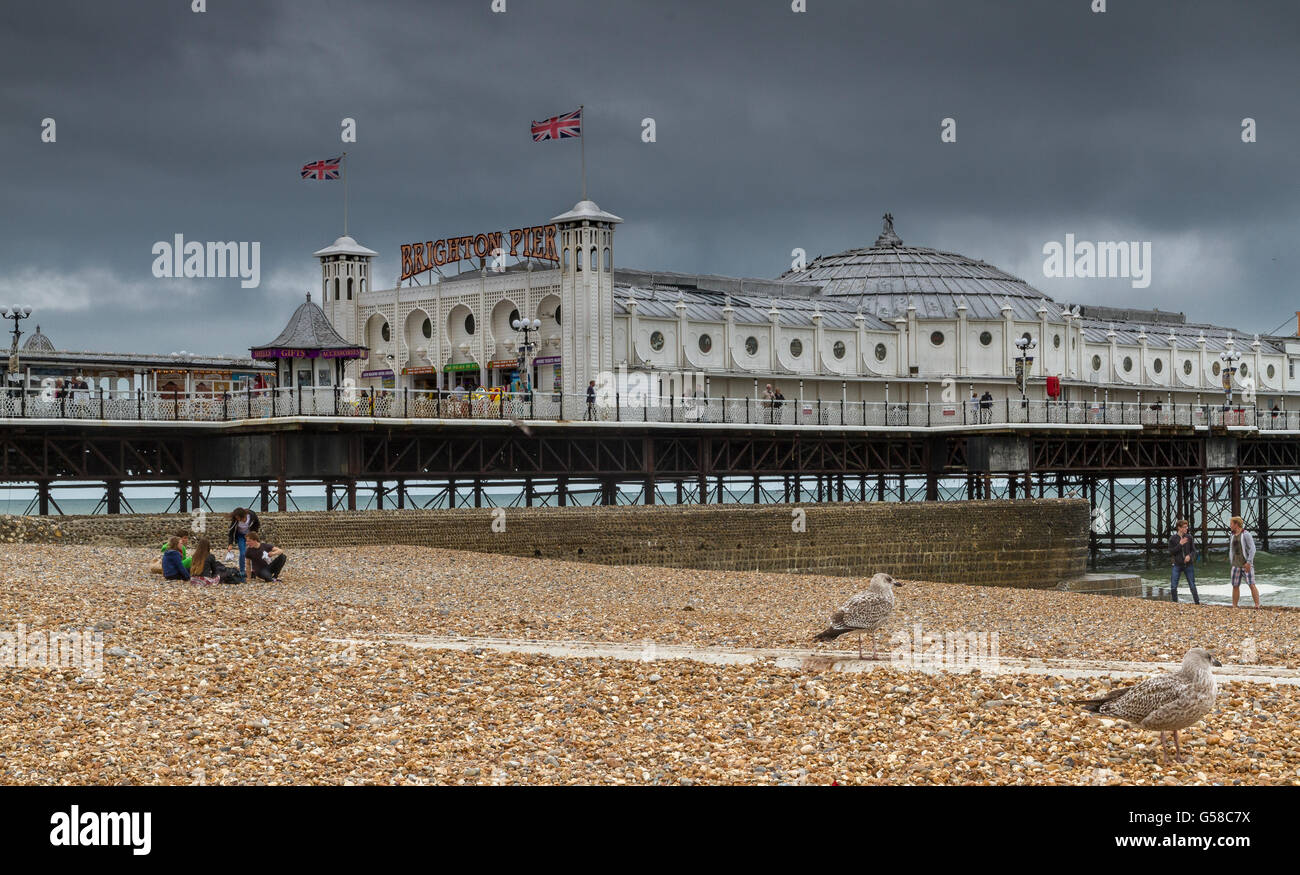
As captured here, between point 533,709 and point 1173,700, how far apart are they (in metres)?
5.40

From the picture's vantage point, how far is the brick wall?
32.2 m

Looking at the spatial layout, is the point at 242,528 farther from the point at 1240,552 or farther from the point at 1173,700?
the point at 1240,552

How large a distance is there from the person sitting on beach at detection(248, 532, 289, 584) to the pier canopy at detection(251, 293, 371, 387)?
21468 millimetres

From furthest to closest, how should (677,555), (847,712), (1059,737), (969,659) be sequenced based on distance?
1. (677,555)
2. (969,659)
3. (847,712)
4. (1059,737)

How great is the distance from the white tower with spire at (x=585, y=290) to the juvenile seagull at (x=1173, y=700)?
40.1m

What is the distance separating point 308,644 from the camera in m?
15.8

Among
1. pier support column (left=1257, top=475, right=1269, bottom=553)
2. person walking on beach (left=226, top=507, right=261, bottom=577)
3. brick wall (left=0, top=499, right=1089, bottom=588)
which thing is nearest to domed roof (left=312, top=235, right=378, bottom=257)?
brick wall (left=0, top=499, right=1089, bottom=588)

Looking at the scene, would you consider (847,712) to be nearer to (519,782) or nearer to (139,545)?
(519,782)

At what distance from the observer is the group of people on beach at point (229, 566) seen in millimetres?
22266

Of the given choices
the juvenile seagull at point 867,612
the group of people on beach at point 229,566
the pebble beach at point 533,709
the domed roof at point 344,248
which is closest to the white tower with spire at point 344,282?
the domed roof at point 344,248

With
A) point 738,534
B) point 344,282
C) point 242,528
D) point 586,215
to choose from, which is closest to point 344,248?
point 344,282

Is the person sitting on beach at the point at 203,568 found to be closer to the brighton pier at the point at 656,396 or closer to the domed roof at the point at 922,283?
the brighton pier at the point at 656,396

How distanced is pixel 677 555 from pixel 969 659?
23249 mm
